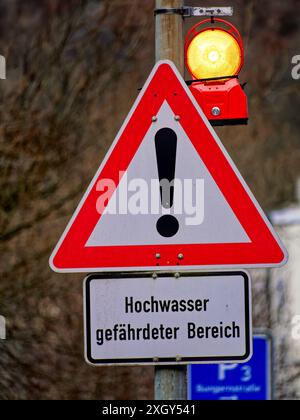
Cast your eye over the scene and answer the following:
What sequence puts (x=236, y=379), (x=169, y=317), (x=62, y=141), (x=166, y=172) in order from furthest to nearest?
(x=62, y=141) → (x=236, y=379) → (x=166, y=172) → (x=169, y=317)

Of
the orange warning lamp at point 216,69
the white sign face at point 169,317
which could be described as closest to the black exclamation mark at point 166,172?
the white sign face at point 169,317

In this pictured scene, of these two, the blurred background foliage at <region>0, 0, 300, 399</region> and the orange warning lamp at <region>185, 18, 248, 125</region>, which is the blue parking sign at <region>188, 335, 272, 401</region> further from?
the blurred background foliage at <region>0, 0, 300, 399</region>

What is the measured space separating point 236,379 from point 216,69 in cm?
257

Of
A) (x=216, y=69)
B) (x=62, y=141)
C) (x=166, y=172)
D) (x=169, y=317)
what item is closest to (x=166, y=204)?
(x=166, y=172)

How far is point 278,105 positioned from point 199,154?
9.95 meters

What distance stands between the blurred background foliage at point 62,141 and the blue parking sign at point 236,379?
3.57m

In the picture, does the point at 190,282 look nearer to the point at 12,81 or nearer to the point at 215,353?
the point at 215,353

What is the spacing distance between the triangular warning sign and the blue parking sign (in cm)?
341

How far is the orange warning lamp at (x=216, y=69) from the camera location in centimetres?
554

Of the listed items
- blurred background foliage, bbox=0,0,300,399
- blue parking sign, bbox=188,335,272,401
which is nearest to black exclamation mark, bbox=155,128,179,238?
blue parking sign, bbox=188,335,272,401

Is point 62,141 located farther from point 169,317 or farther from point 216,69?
point 169,317

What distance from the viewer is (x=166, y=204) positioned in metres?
4.05

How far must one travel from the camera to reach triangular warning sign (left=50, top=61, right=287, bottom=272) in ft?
13.3

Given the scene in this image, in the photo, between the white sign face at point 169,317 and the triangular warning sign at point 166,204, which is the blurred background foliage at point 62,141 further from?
the white sign face at point 169,317
